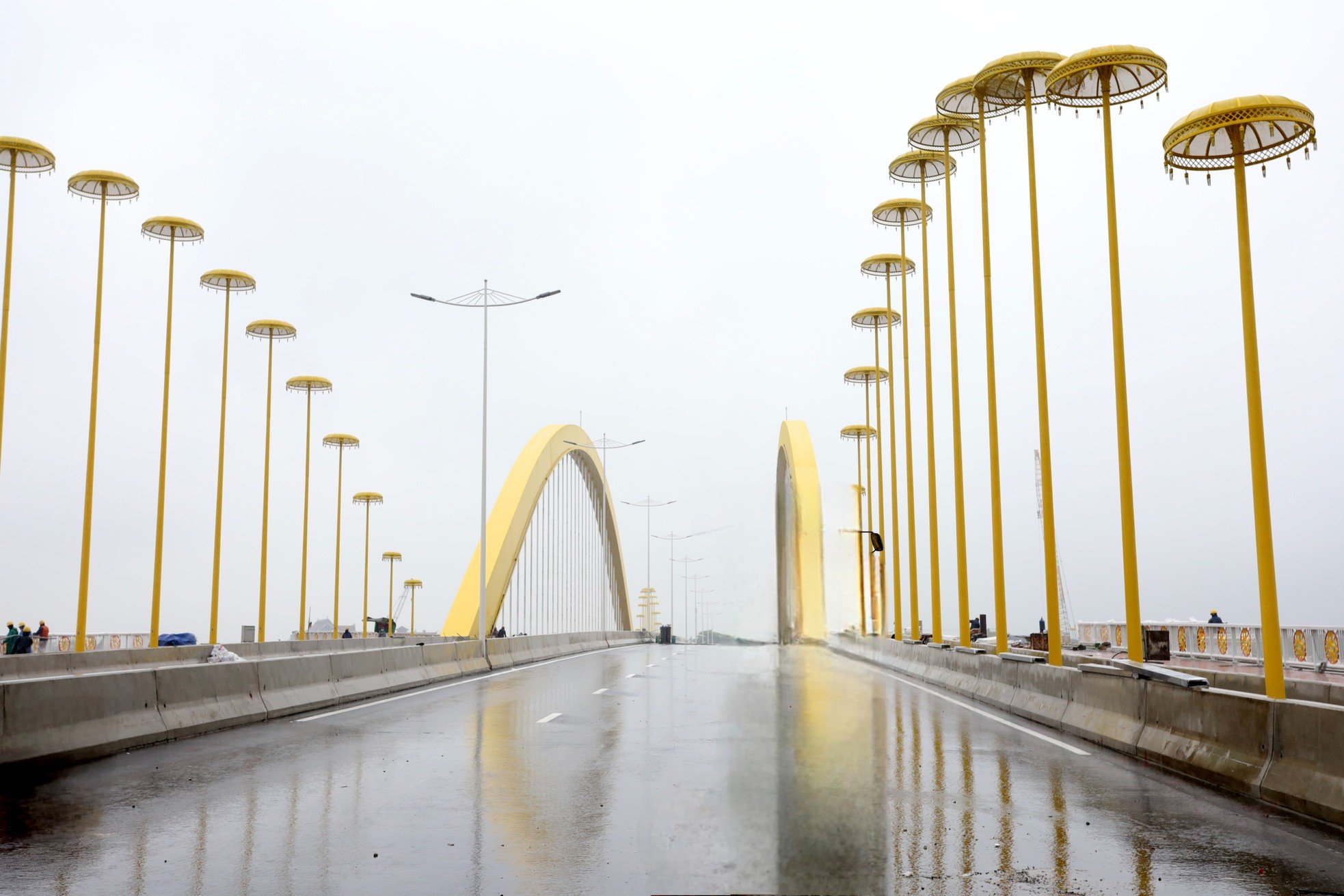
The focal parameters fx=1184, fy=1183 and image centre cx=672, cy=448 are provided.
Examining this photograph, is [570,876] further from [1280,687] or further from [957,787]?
[1280,687]

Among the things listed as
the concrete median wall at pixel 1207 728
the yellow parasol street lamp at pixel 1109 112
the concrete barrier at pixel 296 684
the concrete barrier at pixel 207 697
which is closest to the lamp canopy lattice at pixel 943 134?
the yellow parasol street lamp at pixel 1109 112

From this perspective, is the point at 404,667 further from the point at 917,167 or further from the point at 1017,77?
the point at 917,167

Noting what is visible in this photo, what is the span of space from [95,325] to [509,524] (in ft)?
77.4

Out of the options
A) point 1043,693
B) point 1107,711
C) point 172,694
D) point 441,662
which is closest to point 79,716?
point 172,694

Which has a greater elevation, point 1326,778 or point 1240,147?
point 1240,147

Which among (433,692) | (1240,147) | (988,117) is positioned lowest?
(433,692)

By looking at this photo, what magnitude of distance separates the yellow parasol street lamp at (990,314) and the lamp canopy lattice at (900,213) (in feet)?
27.3

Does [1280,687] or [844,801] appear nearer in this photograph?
[844,801]

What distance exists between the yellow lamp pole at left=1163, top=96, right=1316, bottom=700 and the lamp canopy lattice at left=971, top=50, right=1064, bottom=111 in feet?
22.4

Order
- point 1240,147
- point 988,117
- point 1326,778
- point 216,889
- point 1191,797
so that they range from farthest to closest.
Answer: point 988,117, point 1240,147, point 1191,797, point 1326,778, point 216,889

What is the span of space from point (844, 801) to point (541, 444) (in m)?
50.8

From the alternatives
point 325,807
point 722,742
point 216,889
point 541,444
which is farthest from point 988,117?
point 541,444

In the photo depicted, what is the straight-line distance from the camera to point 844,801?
20.9ft

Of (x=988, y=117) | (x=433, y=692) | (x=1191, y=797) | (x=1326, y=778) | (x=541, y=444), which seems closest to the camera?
(x=1326, y=778)
